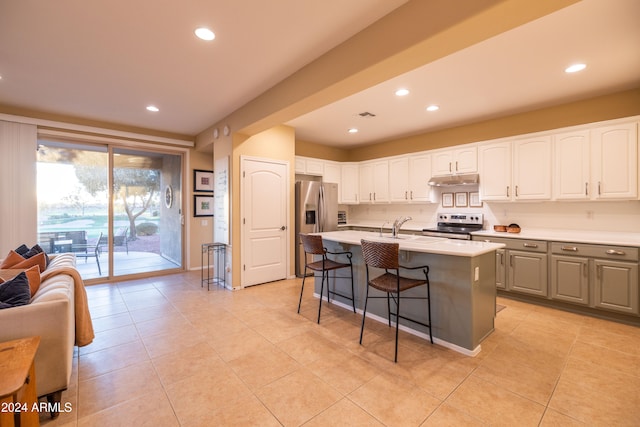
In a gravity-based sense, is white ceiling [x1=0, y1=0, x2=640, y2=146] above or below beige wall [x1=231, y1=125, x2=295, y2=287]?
above

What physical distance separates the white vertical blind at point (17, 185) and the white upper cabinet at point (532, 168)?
707 cm

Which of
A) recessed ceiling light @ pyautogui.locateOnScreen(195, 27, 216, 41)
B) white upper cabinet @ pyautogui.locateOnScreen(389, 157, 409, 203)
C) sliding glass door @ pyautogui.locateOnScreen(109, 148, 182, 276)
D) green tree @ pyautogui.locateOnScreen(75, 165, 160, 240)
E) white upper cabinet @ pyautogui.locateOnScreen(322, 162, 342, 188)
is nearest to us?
recessed ceiling light @ pyautogui.locateOnScreen(195, 27, 216, 41)

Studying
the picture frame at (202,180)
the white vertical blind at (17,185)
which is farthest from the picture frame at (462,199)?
the white vertical blind at (17,185)

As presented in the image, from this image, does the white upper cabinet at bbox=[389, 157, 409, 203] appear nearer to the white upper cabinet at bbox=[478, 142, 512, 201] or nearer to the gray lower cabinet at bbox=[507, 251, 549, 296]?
the white upper cabinet at bbox=[478, 142, 512, 201]

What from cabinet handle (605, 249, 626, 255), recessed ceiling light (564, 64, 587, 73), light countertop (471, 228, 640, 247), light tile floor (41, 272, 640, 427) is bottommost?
light tile floor (41, 272, 640, 427)

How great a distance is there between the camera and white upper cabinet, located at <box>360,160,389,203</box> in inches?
232

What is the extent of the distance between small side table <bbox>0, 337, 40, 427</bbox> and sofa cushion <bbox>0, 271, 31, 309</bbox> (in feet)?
1.00

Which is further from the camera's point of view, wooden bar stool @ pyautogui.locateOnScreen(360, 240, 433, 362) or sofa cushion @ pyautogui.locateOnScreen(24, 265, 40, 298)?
wooden bar stool @ pyautogui.locateOnScreen(360, 240, 433, 362)

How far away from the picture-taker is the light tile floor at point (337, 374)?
69.9 inches

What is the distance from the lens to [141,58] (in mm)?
2740

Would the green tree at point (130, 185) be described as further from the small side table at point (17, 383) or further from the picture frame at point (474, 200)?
the picture frame at point (474, 200)

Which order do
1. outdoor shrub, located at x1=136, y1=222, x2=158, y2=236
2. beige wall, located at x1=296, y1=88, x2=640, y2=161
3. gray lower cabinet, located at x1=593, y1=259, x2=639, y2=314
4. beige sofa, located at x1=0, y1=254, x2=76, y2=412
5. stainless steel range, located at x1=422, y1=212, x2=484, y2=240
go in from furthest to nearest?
outdoor shrub, located at x1=136, y1=222, x2=158, y2=236 → stainless steel range, located at x1=422, y1=212, x2=484, y2=240 → beige wall, located at x1=296, y1=88, x2=640, y2=161 → gray lower cabinet, located at x1=593, y1=259, x2=639, y2=314 → beige sofa, located at x1=0, y1=254, x2=76, y2=412

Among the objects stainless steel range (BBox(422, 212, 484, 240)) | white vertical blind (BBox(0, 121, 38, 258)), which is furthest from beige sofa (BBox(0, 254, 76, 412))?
stainless steel range (BBox(422, 212, 484, 240))

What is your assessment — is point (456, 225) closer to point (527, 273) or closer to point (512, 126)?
point (527, 273)
